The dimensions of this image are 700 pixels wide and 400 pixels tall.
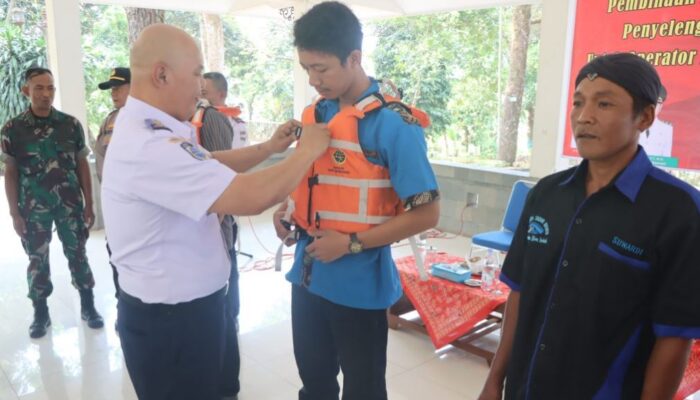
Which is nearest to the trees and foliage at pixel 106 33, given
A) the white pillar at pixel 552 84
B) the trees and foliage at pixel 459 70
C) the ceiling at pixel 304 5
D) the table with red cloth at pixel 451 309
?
the trees and foliage at pixel 459 70

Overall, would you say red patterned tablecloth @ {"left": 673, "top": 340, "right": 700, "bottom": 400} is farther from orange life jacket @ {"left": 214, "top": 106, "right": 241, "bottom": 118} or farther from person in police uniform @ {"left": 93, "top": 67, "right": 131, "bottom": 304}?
person in police uniform @ {"left": 93, "top": 67, "right": 131, "bottom": 304}

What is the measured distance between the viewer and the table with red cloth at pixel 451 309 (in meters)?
2.95

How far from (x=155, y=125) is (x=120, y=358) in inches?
86.0

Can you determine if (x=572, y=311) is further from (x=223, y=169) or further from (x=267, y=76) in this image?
(x=267, y=76)

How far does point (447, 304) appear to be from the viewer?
3105 mm

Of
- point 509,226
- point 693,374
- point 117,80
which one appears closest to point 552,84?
point 509,226

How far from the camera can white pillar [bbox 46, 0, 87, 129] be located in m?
5.22

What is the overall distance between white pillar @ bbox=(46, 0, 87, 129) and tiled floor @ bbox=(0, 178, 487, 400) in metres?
2.03

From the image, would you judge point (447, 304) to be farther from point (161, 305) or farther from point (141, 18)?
point (141, 18)

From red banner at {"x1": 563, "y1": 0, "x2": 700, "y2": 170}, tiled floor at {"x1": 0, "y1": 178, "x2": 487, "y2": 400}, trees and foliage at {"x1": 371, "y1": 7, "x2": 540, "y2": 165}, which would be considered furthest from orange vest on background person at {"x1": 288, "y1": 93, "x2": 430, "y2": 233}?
trees and foliage at {"x1": 371, "y1": 7, "x2": 540, "y2": 165}

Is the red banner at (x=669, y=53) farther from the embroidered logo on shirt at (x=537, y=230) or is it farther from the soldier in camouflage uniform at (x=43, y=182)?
the soldier in camouflage uniform at (x=43, y=182)

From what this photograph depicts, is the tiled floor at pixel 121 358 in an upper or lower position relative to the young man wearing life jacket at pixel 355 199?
lower

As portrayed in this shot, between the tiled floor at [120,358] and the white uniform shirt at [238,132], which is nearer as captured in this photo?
the tiled floor at [120,358]

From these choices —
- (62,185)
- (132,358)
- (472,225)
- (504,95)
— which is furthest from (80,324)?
(504,95)
